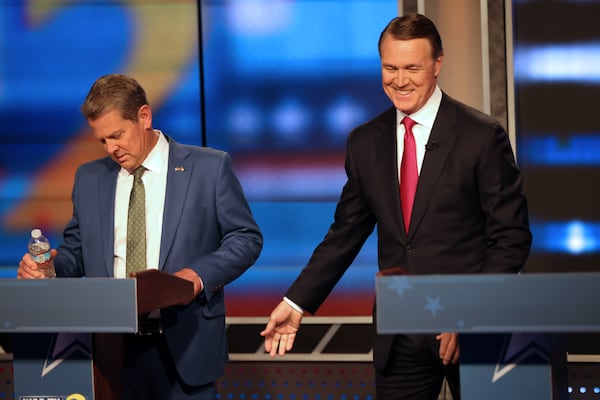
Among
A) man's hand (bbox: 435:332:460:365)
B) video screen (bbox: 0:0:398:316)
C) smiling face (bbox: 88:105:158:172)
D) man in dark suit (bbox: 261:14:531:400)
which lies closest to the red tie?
man in dark suit (bbox: 261:14:531:400)

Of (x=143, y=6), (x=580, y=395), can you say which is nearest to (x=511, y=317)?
(x=580, y=395)

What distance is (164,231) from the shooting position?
3.05 meters

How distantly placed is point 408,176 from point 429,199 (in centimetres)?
10

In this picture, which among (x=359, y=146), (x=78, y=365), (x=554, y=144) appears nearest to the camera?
(x=78, y=365)

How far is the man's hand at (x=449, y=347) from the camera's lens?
99.1 inches

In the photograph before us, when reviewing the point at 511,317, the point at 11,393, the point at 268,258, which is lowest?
the point at 11,393

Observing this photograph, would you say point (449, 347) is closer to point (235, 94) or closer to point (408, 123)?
point (408, 123)

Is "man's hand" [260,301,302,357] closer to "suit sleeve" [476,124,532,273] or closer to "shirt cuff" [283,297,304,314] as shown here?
"shirt cuff" [283,297,304,314]

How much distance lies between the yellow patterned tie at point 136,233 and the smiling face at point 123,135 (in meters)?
0.10

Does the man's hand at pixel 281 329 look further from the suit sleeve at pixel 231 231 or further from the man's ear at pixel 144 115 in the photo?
the man's ear at pixel 144 115

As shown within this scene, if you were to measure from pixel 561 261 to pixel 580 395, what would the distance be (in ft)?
2.32

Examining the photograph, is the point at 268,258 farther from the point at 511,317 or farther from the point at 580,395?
the point at 511,317

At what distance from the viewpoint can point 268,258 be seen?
5340mm

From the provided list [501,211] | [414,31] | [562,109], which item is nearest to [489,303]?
[501,211]
